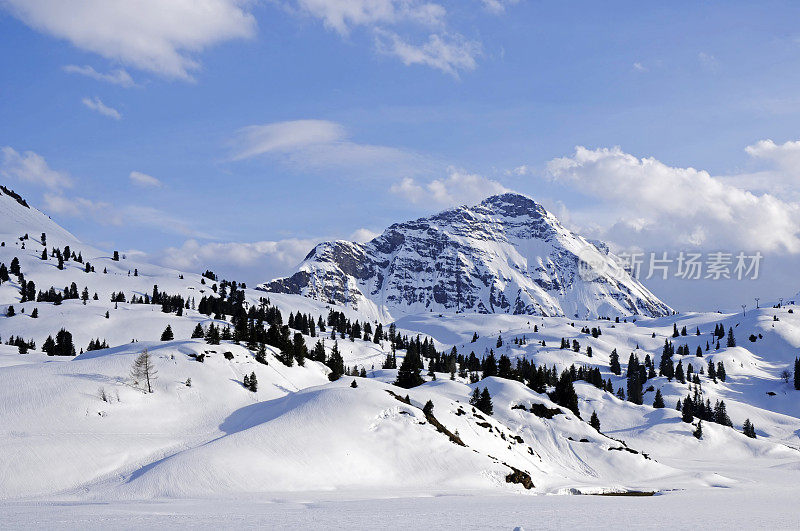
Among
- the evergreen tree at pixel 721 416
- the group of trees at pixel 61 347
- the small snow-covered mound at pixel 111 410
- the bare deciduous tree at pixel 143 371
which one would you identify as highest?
the bare deciduous tree at pixel 143 371

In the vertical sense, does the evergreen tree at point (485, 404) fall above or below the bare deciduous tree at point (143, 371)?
below

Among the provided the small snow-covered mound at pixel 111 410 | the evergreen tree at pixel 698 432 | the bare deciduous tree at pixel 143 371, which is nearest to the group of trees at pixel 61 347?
the small snow-covered mound at pixel 111 410

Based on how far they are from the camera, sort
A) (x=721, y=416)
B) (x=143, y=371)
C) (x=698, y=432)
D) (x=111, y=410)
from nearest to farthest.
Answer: (x=111, y=410)
(x=143, y=371)
(x=698, y=432)
(x=721, y=416)

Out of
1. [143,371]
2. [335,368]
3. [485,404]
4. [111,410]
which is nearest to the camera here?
[111,410]

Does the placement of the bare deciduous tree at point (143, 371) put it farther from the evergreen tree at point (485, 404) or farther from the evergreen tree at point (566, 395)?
the evergreen tree at point (566, 395)

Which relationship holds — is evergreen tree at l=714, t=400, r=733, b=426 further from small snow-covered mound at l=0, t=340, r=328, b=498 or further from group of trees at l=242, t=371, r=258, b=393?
group of trees at l=242, t=371, r=258, b=393

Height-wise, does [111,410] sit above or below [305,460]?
above

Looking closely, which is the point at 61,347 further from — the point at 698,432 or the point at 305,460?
the point at 698,432

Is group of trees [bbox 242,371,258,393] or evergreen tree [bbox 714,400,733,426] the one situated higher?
group of trees [bbox 242,371,258,393]

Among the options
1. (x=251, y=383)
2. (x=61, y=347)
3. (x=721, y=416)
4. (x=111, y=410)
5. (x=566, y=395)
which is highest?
(x=251, y=383)

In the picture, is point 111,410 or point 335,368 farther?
point 335,368

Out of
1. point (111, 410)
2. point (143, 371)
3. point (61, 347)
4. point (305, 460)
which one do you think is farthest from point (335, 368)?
point (61, 347)

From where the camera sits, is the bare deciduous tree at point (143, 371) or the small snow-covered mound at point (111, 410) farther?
the bare deciduous tree at point (143, 371)

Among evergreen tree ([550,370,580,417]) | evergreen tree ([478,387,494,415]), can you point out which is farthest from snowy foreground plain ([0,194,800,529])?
evergreen tree ([550,370,580,417])
